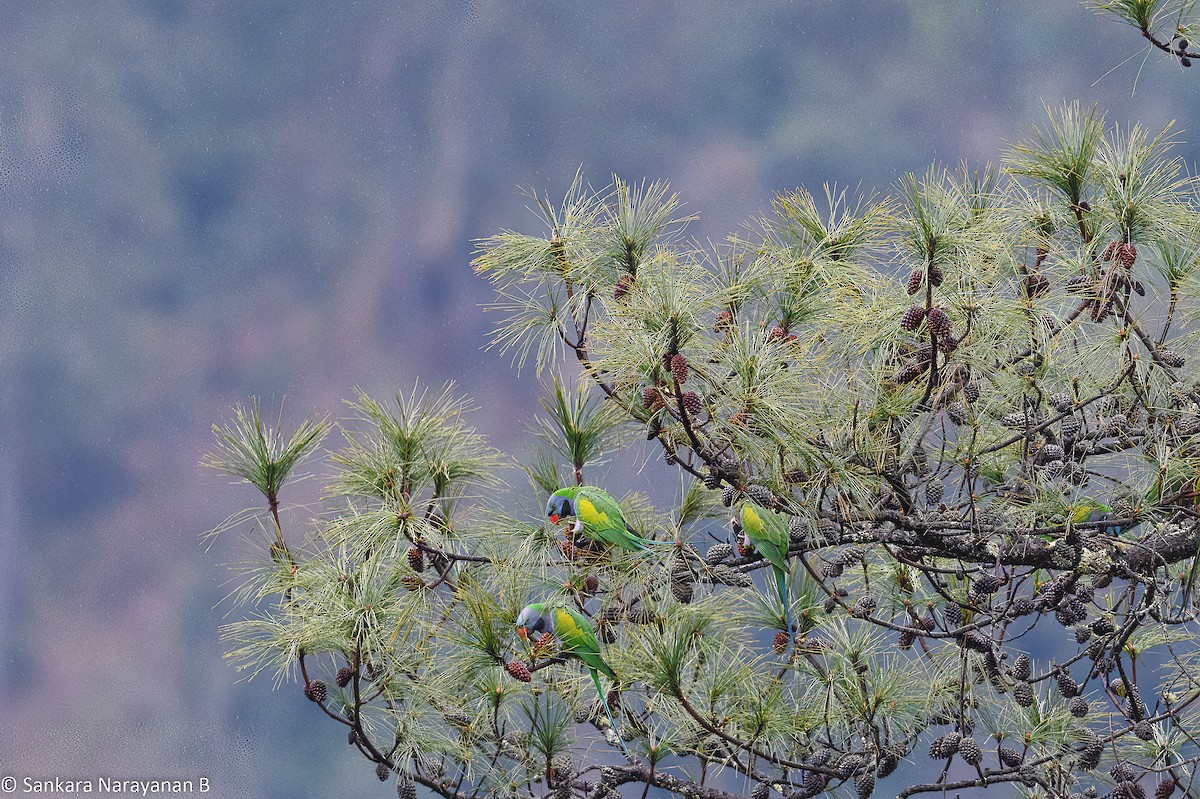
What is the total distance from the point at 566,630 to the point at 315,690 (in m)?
0.44

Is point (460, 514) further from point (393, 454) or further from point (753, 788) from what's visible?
point (753, 788)

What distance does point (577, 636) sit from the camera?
1824 mm

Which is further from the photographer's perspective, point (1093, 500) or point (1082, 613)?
point (1082, 613)

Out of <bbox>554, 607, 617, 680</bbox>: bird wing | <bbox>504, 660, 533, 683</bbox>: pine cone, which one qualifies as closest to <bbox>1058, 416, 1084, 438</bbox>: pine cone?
<bbox>554, 607, 617, 680</bbox>: bird wing

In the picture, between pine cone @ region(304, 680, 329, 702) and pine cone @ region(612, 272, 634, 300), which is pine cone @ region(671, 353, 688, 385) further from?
pine cone @ region(304, 680, 329, 702)

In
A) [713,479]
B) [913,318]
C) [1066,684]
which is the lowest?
[1066,684]

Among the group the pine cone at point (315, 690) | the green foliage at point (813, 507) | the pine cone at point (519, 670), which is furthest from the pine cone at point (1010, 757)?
the pine cone at point (315, 690)

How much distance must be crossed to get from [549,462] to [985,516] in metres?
0.73

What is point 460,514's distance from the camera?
2.09 m

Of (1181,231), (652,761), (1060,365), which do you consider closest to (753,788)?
(652,761)

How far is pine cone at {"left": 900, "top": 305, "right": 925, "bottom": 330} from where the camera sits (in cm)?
177

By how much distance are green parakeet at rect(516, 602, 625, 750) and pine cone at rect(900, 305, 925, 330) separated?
0.64m

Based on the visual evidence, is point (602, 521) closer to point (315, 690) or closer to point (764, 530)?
point (764, 530)

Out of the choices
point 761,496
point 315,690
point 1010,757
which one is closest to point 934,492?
point 761,496
